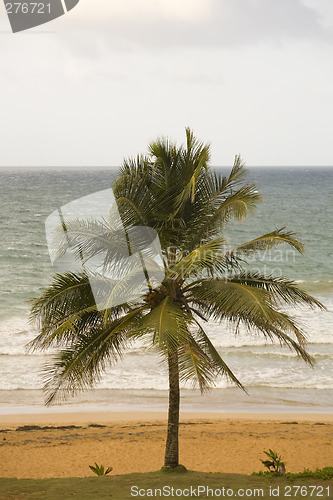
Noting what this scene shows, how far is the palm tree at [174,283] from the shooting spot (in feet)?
32.0

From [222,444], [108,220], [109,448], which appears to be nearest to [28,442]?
[109,448]

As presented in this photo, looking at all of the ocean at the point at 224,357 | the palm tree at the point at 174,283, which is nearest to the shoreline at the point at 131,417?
the ocean at the point at 224,357

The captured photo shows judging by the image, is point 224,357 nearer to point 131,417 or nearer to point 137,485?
point 131,417

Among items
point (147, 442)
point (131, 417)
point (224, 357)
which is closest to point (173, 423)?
point (147, 442)

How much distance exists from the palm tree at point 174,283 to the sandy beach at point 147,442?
3.02m

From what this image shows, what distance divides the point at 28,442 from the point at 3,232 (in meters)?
44.0

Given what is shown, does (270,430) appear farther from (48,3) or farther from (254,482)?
(48,3)

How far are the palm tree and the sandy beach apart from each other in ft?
9.92

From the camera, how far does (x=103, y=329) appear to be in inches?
406

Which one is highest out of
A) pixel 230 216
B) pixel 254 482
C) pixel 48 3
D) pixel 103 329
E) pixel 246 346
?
pixel 48 3

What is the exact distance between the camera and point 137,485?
33.5 feet

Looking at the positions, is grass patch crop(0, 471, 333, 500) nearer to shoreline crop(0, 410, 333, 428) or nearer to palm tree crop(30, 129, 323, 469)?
palm tree crop(30, 129, 323, 469)

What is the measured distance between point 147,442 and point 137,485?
4.97 meters

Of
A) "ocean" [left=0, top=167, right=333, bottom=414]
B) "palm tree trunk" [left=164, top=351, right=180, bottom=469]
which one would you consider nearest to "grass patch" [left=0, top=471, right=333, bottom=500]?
"palm tree trunk" [left=164, top=351, right=180, bottom=469]
